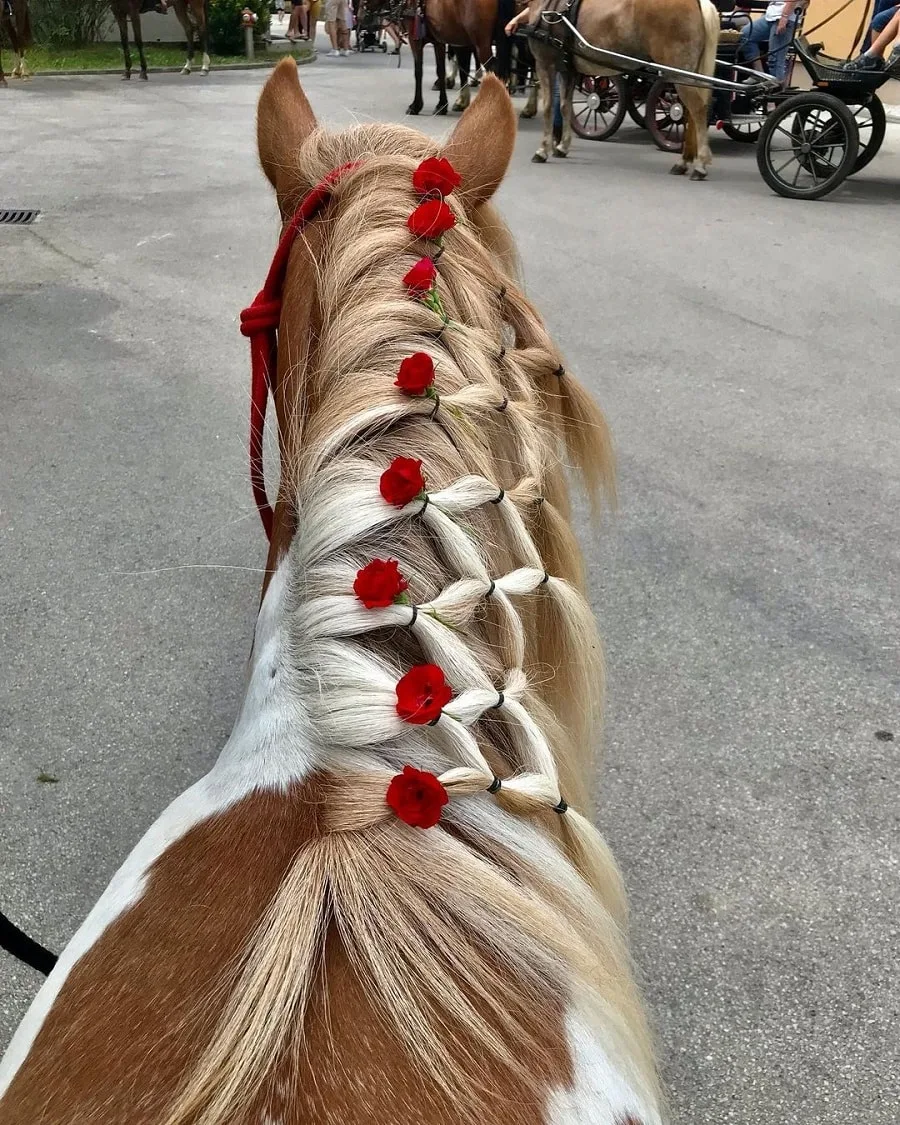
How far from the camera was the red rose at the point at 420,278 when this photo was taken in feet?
2.66

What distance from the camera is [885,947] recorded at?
1479 millimetres

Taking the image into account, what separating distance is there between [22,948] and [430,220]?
875 millimetres

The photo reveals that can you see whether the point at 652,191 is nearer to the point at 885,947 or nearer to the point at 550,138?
the point at 550,138

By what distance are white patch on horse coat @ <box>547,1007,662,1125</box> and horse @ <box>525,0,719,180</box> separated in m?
6.73

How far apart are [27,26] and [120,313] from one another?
9.42m

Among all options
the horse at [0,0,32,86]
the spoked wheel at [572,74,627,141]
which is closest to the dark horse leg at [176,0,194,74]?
the horse at [0,0,32,86]

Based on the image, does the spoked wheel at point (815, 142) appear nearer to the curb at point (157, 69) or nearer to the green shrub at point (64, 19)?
the curb at point (157, 69)

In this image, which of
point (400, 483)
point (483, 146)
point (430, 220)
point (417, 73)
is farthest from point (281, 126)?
point (417, 73)

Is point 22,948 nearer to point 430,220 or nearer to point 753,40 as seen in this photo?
point 430,220

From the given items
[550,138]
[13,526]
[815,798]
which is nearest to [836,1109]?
[815,798]

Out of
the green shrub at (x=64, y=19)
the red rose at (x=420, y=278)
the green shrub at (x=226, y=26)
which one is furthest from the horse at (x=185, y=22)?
the red rose at (x=420, y=278)

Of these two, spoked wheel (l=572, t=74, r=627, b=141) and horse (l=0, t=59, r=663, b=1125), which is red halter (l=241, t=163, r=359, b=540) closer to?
horse (l=0, t=59, r=663, b=1125)

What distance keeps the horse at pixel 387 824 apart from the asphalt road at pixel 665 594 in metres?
0.39

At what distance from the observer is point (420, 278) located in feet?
2.66
